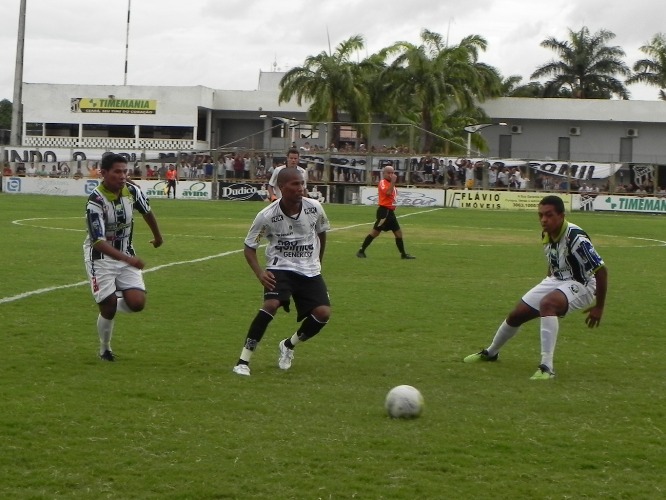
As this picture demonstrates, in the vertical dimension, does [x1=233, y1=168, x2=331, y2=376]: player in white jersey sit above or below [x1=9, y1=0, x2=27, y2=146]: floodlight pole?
below

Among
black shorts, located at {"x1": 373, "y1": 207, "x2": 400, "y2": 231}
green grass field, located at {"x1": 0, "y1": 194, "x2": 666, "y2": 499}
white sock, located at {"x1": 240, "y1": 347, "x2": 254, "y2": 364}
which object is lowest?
green grass field, located at {"x1": 0, "y1": 194, "x2": 666, "y2": 499}

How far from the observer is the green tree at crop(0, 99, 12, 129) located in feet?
385

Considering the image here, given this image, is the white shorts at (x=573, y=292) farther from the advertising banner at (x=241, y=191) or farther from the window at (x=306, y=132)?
the window at (x=306, y=132)

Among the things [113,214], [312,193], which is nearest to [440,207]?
[312,193]

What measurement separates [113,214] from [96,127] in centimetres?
7276

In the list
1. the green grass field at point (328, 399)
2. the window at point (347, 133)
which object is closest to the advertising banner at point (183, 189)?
the window at point (347, 133)

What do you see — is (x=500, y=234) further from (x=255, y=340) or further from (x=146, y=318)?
(x=255, y=340)

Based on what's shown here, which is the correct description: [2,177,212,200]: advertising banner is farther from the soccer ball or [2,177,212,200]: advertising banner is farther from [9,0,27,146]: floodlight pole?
the soccer ball

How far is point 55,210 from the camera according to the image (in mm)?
39875

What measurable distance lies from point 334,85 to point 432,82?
6683 mm

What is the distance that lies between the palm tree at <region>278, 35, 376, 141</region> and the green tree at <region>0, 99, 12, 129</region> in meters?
52.7

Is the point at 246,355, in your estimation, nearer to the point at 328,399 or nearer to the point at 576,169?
the point at 328,399

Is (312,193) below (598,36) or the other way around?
below

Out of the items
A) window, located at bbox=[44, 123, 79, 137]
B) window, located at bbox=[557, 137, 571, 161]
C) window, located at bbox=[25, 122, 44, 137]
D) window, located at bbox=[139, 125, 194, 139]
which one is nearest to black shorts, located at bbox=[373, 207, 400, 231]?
window, located at bbox=[557, 137, 571, 161]
